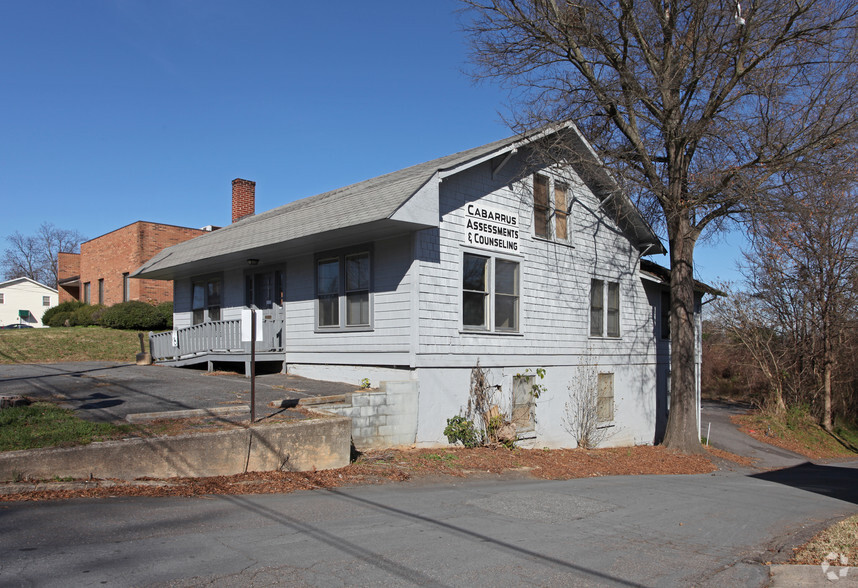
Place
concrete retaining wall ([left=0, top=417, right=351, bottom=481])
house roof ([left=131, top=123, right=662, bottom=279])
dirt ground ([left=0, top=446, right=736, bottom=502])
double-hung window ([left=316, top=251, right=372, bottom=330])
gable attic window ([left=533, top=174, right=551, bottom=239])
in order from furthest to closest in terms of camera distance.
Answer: gable attic window ([left=533, top=174, right=551, bottom=239]) < double-hung window ([left=316, top=251, right=372, bottom=330]) < house roof ([left=131, top=123, right=662, bottom=279]) < dirt ground ([left=0, top=446, right=736, bottom=502]) < concrete retaining wall ([left=0, top=417, right=351, bottom=481])

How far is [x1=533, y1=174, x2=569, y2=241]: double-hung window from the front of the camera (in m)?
16.3

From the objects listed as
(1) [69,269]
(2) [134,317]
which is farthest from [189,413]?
(1) [69,269]

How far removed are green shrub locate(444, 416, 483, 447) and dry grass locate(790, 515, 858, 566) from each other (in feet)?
22.2

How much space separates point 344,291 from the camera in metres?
14.3

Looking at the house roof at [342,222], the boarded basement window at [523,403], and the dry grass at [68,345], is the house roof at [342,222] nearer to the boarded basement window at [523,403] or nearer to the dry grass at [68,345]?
the dry grass at [68,345]

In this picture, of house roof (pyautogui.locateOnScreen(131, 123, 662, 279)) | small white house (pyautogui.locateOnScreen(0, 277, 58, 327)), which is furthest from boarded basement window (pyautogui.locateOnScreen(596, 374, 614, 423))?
small white house (pyautogui.locateOnScreen(0, 277, 58, 327))

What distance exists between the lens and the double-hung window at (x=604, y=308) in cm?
1820

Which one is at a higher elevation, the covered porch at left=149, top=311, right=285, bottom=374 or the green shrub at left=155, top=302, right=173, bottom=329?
the green shrub at left=155, top=302, right=173, bottom=329

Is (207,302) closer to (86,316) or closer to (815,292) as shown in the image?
(86,316)

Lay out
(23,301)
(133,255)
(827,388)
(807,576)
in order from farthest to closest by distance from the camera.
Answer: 1. (23,301)
2. (133,255)
3. (827,388)
4. (807,576)

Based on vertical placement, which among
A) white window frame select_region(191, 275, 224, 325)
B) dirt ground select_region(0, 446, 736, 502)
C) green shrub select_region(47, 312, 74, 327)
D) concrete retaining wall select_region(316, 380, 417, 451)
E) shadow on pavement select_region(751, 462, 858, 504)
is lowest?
shadow on pavement select_region(751, 462, 858, 504)

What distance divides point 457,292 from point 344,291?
2567mm

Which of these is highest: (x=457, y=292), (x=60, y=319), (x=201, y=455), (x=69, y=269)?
(x=69, y=269)

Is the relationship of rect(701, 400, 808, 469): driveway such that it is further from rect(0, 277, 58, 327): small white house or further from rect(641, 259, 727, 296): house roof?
rect(0, 277, 58, 327): small white house
